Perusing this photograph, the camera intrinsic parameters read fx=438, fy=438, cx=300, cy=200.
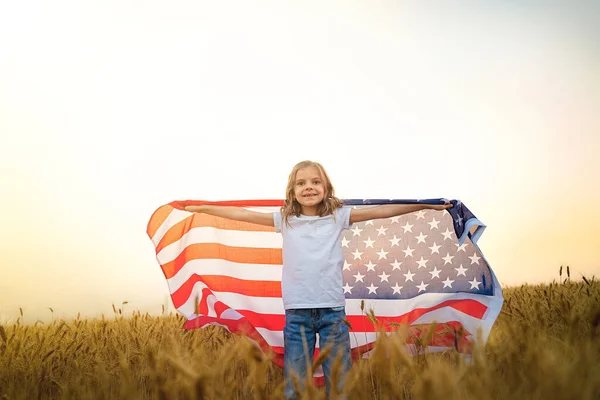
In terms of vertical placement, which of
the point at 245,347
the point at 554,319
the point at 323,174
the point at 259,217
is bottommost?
the point at 554,319

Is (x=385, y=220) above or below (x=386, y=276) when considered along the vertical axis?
above

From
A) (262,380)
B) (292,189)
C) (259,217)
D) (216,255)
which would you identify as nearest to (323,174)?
(292,189)

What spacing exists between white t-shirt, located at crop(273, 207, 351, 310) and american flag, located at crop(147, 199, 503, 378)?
0.85 meters

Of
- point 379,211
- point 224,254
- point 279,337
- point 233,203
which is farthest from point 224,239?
point 379,211

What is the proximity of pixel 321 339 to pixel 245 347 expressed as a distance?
1963 millimetres

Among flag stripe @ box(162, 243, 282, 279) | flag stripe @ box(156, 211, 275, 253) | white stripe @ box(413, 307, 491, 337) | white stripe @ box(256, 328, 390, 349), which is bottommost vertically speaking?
white stripe @ box(256, 328, 390, 349)

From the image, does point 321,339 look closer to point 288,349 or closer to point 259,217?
point 288,349

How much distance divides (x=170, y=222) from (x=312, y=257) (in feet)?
6.47

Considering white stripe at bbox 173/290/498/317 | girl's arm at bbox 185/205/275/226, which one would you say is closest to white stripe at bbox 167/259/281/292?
white stripe at bbox 173/290/498/317

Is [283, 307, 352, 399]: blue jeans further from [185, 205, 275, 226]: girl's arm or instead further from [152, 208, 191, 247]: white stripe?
[152, 208, 191, 247]: white stripe

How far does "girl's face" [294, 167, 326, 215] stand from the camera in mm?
3930

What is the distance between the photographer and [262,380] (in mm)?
1428

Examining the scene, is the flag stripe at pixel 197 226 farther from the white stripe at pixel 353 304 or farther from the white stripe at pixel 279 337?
the white stripe at pixel 279 337

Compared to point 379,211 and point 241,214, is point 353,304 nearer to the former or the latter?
point 379,211
